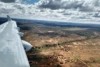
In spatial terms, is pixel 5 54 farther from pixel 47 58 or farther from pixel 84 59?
pixel 84 59

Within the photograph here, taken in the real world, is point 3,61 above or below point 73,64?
above

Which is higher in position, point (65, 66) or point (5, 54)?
point (5, 54)

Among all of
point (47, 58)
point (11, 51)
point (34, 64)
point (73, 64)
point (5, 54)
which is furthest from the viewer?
point (47, 58)

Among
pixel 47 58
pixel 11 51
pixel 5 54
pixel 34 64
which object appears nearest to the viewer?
pixel 5 54

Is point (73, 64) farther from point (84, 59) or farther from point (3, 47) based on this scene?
point (3, 47)

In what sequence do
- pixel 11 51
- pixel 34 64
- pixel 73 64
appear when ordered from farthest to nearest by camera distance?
1. pixel 73 64
2. pixel 34 64
3. pixel 11 51

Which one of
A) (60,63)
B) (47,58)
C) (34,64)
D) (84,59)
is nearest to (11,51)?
(34,64)

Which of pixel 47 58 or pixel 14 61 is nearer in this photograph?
pixel 14 61

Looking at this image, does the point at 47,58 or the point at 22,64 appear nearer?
the point at 22,64

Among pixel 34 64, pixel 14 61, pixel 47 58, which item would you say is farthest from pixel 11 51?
pixel 47 58
